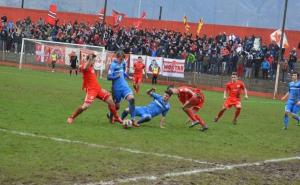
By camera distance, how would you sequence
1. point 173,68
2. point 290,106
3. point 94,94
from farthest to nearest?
point 173,68 → point 290,106 → point 94,94

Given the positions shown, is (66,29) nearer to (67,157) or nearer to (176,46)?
(176,46)

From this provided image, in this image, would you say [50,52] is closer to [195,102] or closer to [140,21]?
[140,21]

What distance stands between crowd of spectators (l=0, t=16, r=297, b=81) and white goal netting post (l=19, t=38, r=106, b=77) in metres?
2.38

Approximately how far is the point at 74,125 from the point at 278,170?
5.72 m

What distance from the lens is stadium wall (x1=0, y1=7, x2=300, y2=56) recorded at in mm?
44603

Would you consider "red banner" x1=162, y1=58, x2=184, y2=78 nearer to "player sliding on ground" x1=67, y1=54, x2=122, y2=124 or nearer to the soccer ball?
"player sliding on ground" x1=67, y1=54, x2=122, y2=124

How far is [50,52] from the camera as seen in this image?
143 feet

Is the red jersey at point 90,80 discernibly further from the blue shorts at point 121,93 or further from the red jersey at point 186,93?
the red jersey at point 186,93

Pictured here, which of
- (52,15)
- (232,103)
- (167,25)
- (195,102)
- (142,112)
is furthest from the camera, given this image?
(167,25)

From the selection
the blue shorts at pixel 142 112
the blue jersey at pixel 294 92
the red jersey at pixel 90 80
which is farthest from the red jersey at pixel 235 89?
the red jersey at pixel 90 80

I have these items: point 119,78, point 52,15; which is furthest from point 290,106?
point 52,15

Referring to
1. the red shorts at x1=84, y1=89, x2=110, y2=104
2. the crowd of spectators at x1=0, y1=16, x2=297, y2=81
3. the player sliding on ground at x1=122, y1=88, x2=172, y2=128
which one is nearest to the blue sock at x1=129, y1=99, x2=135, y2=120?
the player sliding on ground at x1=122, y1=88, x2=172, y2=128

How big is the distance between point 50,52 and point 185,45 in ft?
32.4

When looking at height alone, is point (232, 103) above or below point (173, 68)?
below
